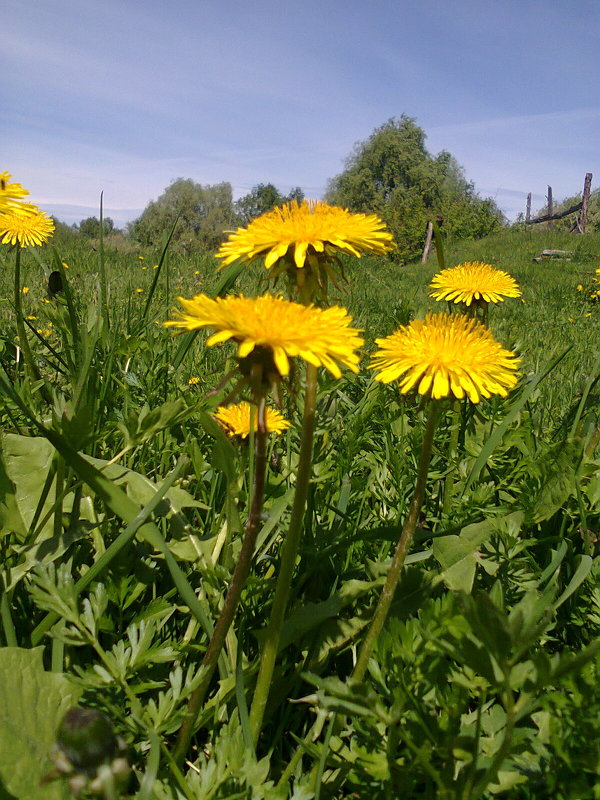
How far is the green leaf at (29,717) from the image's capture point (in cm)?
78

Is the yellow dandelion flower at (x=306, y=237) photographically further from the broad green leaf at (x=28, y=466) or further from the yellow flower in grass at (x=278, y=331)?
the broad green leaf at (x=28, y=466)

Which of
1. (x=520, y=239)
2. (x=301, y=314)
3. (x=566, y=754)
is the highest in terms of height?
(x=520, y=239)

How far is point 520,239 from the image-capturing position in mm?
16281

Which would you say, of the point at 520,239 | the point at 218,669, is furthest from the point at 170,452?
the point at 520,239

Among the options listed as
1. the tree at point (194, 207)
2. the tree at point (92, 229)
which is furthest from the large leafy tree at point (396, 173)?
the tree at point (92, 229)

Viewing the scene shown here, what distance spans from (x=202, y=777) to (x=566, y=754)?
1.65ft

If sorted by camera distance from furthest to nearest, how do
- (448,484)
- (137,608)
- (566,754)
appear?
1. (448,484)
2. (137,608)
3. (566,754)

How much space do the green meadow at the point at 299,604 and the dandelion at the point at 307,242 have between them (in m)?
0.09

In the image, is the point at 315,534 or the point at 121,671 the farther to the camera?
the point at 315,534

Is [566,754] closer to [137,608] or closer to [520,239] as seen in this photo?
[137,608]

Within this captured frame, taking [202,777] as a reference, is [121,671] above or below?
above

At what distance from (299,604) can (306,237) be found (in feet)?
2.58

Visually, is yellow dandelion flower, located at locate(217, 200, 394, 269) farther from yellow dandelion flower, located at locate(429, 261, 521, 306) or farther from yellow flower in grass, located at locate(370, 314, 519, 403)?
yellow dandelion flower, located at locate(429, 261, 521, 306)

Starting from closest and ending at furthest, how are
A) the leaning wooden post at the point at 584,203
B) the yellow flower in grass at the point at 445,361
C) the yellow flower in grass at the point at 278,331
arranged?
the yellow flower in grass at the point at 278,331 → the yellow flower in grass at the point at 445,361 → the leaning wooden post at the point at 584,203
